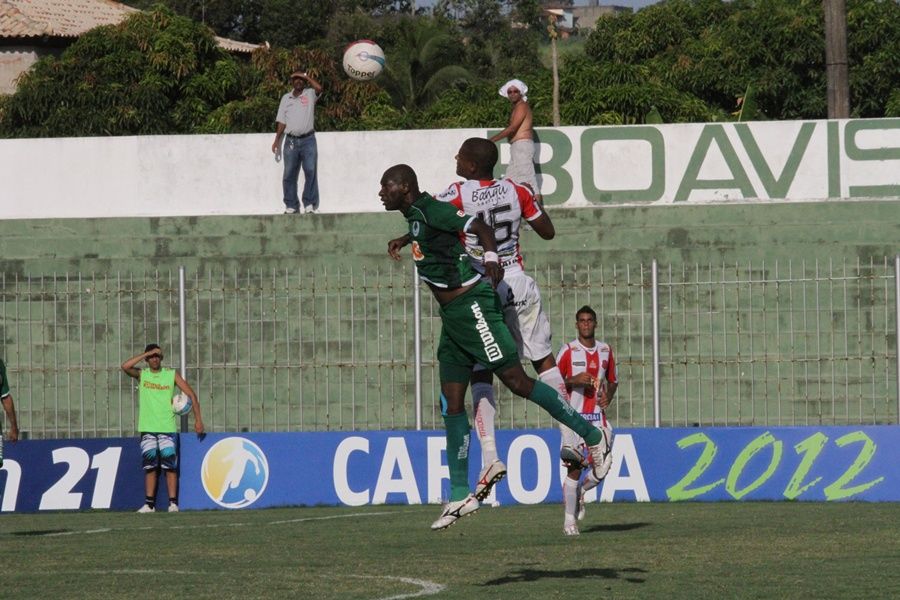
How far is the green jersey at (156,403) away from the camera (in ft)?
59.0

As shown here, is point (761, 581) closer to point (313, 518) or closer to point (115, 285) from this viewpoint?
point (313, 518)

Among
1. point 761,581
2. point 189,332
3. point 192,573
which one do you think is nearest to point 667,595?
point 761,581

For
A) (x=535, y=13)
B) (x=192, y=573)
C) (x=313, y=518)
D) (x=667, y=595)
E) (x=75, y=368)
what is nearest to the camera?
(x=667, y=595)

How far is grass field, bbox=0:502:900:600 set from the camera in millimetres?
9039

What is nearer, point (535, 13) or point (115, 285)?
point (115, 285)

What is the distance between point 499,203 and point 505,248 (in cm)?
36

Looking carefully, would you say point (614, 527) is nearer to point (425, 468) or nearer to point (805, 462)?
point (805, 462)

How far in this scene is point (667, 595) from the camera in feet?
28.3

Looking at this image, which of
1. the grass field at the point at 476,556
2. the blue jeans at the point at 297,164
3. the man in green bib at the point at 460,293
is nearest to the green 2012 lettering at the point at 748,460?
the grass field at the point at 476,556

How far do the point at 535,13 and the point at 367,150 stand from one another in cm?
4904

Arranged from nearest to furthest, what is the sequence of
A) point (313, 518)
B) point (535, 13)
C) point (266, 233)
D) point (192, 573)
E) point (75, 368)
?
point (192, 573) < point (313, 518) < point (75, 368) < point (266, 233) < point (535, 13)

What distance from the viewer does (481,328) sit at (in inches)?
383

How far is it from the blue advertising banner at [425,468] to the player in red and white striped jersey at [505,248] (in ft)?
22.4

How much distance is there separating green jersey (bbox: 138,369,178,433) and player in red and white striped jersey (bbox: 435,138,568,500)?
26.3 feet
